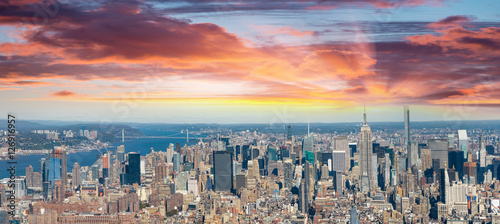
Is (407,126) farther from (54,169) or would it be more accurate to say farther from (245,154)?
(54,169)

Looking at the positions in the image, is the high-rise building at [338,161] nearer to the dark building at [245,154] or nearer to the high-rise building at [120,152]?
the dark building at [245,154]

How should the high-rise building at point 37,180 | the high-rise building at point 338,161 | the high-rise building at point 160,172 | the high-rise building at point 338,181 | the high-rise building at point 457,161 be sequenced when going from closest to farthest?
the high-rise building at point 37,180, the high-rise building at point 457,161, the high-rise building at point 160,172, the high-rise building at point 338,181, the high-rise building at point 338,161

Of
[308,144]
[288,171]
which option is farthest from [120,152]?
[288,171]

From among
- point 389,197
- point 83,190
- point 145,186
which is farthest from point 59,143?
point 389,197

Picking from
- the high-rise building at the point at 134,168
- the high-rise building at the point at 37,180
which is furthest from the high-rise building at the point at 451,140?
the high-rise building at the point at 37,180

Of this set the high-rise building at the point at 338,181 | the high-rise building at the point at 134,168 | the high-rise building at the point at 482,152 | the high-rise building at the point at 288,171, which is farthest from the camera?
the high-rise building at the point at 338,181

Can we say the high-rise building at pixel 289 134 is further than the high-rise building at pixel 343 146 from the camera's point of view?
No
